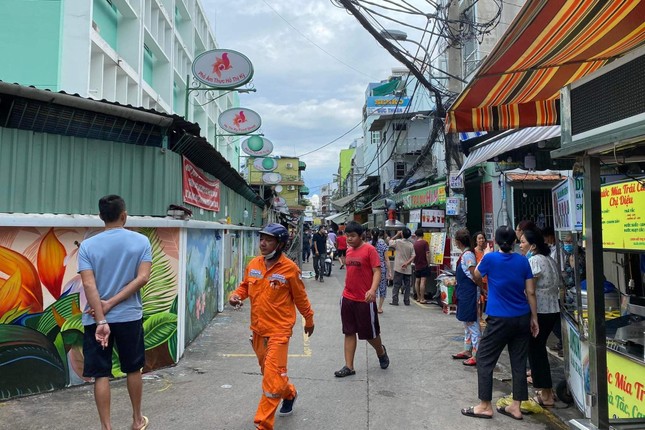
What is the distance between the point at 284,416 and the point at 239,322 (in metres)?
4.53

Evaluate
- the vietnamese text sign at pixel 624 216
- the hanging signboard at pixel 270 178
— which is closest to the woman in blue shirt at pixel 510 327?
the vietnamese text sign at pixel 624 216

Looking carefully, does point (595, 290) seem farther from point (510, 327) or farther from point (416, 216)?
point (416, 216)

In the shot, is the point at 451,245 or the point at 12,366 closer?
the point at 12,366

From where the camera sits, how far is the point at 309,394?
4.85 meters

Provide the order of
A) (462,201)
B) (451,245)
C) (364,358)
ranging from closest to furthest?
(364,358) < (462,201) < (451,245)

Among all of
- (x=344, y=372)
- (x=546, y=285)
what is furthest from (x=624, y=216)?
(x=344, y=372)

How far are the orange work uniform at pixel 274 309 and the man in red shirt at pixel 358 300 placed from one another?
1437 millimetres

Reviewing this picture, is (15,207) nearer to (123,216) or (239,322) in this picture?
(123,216)

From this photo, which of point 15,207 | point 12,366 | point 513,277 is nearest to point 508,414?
point 513,277

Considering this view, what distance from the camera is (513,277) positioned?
4.30m

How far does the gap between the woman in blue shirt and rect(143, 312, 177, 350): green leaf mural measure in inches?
136

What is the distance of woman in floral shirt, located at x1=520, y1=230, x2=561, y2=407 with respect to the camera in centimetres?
453

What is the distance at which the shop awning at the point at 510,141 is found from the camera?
735 centimetres

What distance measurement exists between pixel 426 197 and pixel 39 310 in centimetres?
1111
